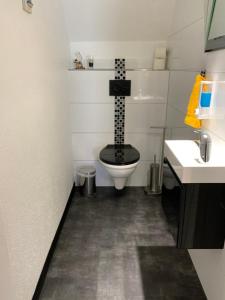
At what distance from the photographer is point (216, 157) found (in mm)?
1342

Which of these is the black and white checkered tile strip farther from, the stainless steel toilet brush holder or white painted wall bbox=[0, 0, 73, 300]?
white painted wall bbox=[0, 0, 73, 300]

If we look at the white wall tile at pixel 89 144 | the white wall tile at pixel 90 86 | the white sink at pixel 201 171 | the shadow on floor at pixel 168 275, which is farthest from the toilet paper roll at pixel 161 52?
the shadow on floor at pixel 168 275

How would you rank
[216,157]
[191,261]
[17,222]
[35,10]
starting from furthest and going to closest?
[191,261] → [35,10] → [216,157] → [17,222]

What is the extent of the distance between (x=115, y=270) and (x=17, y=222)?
32.9 inches

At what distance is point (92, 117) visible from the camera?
8.72 ft

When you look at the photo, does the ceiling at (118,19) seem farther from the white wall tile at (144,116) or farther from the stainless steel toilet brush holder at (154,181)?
the stainless steel toilet brush holder at (154,181)

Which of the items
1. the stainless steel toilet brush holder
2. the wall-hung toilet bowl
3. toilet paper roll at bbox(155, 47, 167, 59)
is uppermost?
toilet paper roll at bbox(155, 47, 167, 59)

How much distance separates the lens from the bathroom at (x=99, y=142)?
1240mm

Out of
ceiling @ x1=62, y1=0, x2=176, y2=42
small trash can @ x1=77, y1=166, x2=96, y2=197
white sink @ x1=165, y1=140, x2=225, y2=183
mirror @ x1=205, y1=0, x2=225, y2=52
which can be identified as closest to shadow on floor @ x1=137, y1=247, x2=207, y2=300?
white sink @ x1=165, y1=140, x2=225, y2=183

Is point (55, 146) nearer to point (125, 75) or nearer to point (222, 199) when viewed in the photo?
point (125, 75)

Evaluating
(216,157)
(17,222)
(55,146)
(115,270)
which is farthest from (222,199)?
(55,146)

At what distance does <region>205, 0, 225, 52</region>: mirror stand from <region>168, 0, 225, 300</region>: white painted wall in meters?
0.05

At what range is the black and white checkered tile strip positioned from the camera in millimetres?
2531

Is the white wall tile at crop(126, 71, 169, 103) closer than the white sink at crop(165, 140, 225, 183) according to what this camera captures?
No
